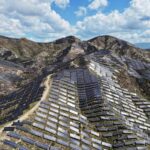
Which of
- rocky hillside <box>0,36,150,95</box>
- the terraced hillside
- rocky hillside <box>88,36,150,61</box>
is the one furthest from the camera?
rocky hillside <box>88,36,150,61</box>

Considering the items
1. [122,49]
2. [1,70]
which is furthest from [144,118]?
[122,49]

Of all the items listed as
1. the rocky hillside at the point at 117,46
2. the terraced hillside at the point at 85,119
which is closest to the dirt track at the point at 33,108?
the terraced hillside at the point at 85,119

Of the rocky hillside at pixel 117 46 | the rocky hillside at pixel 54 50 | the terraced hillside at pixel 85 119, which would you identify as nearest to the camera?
the terraced hillside at pixel 85 119

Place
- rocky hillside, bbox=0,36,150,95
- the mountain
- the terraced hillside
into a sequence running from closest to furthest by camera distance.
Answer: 1. the terraced hillside
2. the mountain
3. rocky hillside, bbox=0,36,150,95

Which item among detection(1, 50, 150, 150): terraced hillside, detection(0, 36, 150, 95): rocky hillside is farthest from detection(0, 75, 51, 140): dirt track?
detection(0, 36, 150, 95): rocky hillside

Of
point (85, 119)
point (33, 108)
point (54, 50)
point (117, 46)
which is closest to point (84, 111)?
point (85, 119)

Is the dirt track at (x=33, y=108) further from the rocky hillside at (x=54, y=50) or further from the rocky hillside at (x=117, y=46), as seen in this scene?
the rocky hillside at (x=117, y=46)

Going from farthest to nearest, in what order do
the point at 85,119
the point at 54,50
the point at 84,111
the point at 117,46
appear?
the point at 54,50 < the point at 117,46 < the point at 84,111 < the point at 85,119

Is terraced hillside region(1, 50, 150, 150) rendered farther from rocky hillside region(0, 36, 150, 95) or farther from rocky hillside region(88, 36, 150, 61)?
rocky hillside region(88, 36, 150, 61)

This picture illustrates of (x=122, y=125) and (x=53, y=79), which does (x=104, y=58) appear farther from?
(x=122, y=125)

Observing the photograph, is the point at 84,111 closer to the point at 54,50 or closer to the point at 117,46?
the point at 117,46

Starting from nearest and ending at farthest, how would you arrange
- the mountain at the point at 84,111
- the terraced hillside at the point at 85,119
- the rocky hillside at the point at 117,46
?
the terraced hillside at the point at 85,119 < the mountain at the point at 84,111 < the rocky hillside at the point at 117,46
